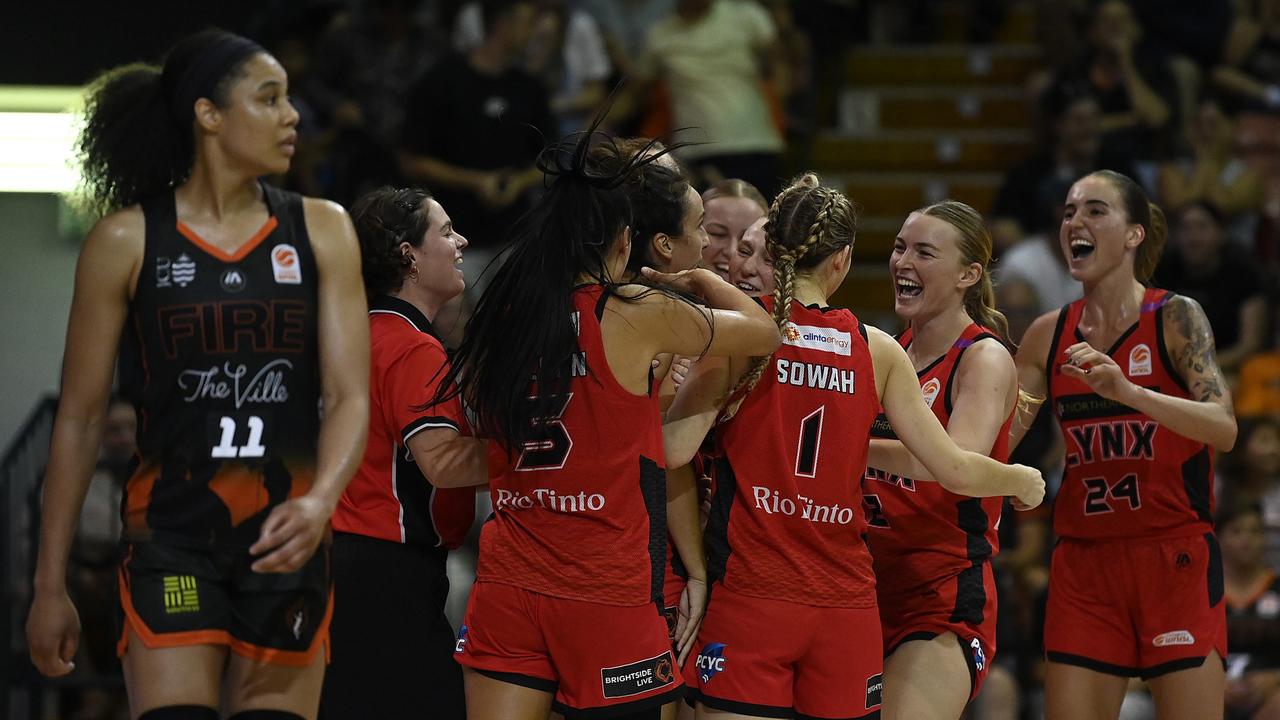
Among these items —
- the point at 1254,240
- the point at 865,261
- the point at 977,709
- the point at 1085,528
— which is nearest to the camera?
the point at 1085,528

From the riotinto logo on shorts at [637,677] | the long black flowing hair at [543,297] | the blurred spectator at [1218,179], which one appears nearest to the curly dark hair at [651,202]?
the long black flowing hair at [543,297]

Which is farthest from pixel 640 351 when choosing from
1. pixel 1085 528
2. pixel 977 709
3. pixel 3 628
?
pixel 3 628

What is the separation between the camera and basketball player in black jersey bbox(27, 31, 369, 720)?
3.30 meters

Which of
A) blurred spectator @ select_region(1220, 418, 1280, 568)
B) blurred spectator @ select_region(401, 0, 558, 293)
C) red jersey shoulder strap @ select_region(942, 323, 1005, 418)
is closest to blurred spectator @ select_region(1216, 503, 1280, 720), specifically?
blurred spectator @ select_region(1220, 418, 1280, 568)

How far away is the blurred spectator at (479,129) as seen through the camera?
29.6 feet

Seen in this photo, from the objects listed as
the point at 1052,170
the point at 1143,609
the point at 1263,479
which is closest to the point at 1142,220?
the point at 1143,609

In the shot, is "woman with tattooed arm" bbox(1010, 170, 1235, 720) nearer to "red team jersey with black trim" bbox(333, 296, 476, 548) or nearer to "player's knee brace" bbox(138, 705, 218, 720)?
"red team jersey with black trim" bbox(333, 296, 476, 548)

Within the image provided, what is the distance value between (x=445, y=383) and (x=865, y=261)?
7.90 m

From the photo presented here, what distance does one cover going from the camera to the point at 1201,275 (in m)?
9.47

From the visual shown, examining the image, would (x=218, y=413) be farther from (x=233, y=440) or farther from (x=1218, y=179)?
(x=1218, y=179)

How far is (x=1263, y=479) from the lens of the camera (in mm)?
8016

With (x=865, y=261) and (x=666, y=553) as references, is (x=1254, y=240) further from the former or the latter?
(x=666, y=553)

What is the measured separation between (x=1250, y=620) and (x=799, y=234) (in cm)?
424

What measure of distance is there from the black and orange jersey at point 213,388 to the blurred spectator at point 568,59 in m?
6.57
